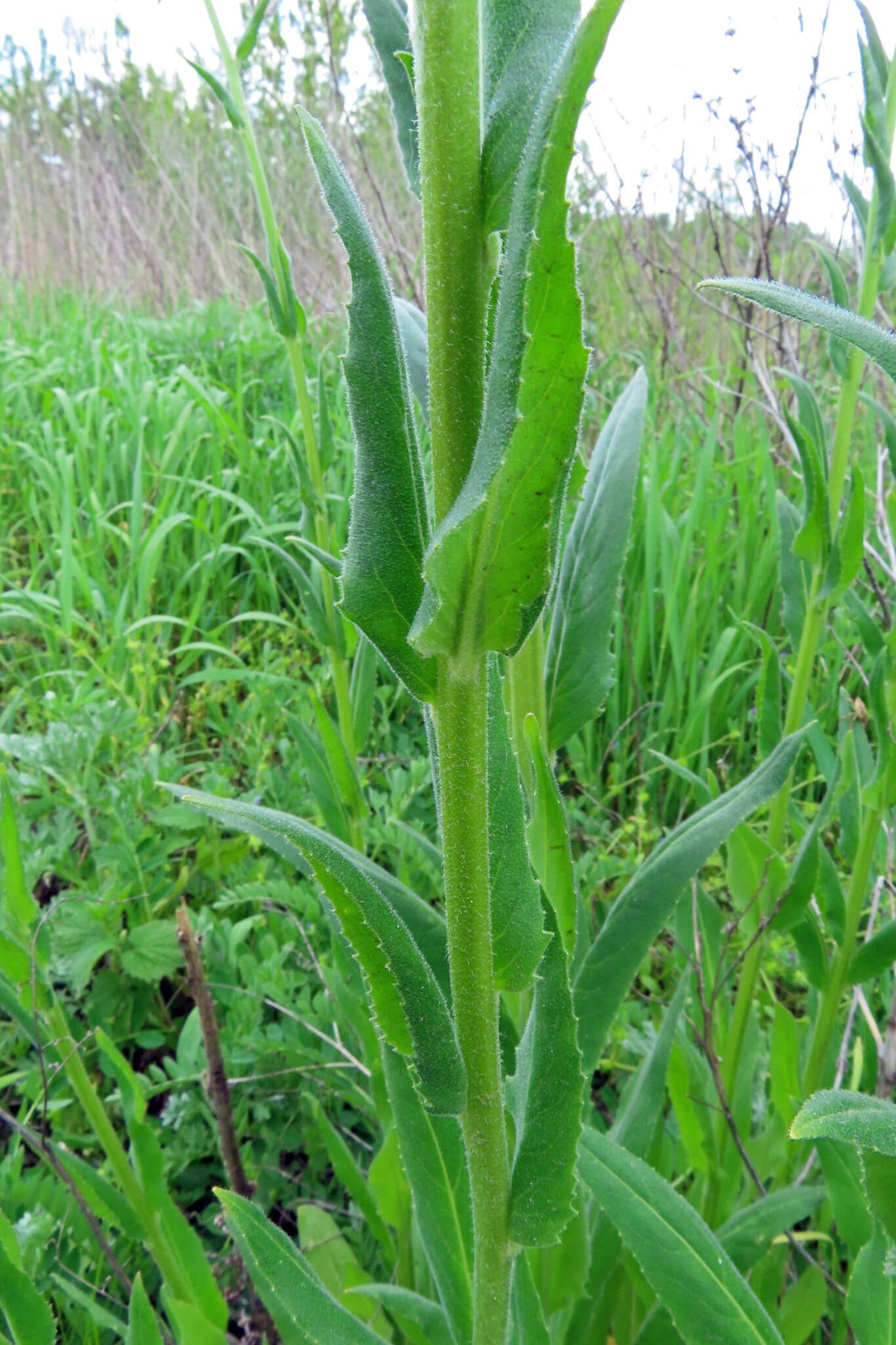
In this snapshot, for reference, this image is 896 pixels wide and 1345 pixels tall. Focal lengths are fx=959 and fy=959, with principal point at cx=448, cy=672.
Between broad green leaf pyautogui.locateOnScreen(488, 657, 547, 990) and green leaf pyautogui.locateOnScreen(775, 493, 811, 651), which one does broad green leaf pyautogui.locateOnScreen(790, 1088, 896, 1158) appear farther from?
green leaf pyautogui.locateOnScreen(775, 493, 811, 651)

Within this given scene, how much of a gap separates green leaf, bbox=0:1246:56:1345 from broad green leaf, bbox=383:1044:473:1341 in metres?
0.34

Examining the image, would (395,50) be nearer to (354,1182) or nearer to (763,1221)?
(763,1221)

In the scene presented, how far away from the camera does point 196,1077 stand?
1472 mm

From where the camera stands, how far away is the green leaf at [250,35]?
1.23 m

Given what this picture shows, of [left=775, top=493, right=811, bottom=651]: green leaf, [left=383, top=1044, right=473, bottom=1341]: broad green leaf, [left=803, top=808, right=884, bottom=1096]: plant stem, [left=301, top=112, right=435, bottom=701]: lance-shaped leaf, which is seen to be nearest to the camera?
[left=301, top=112, right=435, bottom=701]: lance-shaped leaf

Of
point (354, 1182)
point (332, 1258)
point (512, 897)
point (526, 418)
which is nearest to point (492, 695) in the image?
point (512, 897)

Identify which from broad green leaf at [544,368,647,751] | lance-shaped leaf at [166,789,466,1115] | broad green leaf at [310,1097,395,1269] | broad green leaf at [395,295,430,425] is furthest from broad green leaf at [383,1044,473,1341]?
broad green leaf at [395,295,430,425]

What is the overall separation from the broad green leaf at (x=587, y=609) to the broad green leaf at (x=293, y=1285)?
18.2 inches

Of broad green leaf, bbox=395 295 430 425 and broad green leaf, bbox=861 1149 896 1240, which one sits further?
broad green leaf, bbox=395 295 430 425

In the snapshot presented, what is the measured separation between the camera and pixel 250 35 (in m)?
1.32

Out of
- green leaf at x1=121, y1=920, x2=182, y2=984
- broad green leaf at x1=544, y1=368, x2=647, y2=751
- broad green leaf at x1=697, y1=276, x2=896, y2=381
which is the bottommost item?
green leaf at x1=121, y1=920, x2=182, y2=984

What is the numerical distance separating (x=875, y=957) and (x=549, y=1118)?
69 cm

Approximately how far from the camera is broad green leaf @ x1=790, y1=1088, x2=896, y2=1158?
1.67 ft

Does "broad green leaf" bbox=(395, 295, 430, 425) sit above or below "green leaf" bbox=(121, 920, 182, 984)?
above
